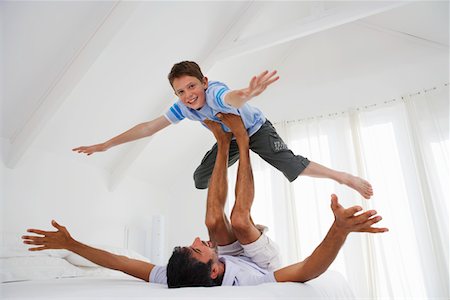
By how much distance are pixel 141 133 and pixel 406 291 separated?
2.51 m

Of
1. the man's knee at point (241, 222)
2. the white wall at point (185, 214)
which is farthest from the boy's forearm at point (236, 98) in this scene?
the white wall at point (185, 214)

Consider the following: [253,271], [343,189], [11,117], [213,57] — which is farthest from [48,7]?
[343,189]

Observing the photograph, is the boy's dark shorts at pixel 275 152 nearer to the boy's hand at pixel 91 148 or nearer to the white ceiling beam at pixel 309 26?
the boy's hand at pixel 91 148

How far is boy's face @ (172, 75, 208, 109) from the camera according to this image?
65.7 inches

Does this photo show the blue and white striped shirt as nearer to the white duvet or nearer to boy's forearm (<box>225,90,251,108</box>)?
boy's forearm (<box>225,90,251,108</box>)

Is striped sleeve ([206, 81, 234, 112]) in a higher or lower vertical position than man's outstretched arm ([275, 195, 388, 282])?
higher

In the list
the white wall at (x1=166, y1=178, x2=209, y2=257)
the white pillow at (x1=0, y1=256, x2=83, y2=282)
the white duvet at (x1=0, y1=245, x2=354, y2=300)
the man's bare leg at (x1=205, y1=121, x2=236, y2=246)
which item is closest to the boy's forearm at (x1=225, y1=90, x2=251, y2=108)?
the man's bare leg at (x1=205, y1=121, x2=236, y2=246)

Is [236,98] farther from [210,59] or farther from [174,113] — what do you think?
[210,59]

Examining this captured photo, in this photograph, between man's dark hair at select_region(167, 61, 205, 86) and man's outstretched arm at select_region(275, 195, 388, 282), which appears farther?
man's dark hair at select_region(167, 61, 205, 86)

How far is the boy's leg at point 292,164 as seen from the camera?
5.79ft

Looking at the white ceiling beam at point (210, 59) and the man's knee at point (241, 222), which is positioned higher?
the white ceiling beam at point (210, 59)

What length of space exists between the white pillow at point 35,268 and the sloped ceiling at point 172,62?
79 centimetres

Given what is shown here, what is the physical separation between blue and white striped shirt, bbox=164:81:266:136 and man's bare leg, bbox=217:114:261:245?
→ 6 cm

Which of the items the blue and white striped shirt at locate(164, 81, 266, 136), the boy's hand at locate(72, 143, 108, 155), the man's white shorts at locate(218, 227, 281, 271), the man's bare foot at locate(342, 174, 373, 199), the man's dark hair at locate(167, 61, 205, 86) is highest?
the man's dark hair at locate(167, 61, 205, 86)
